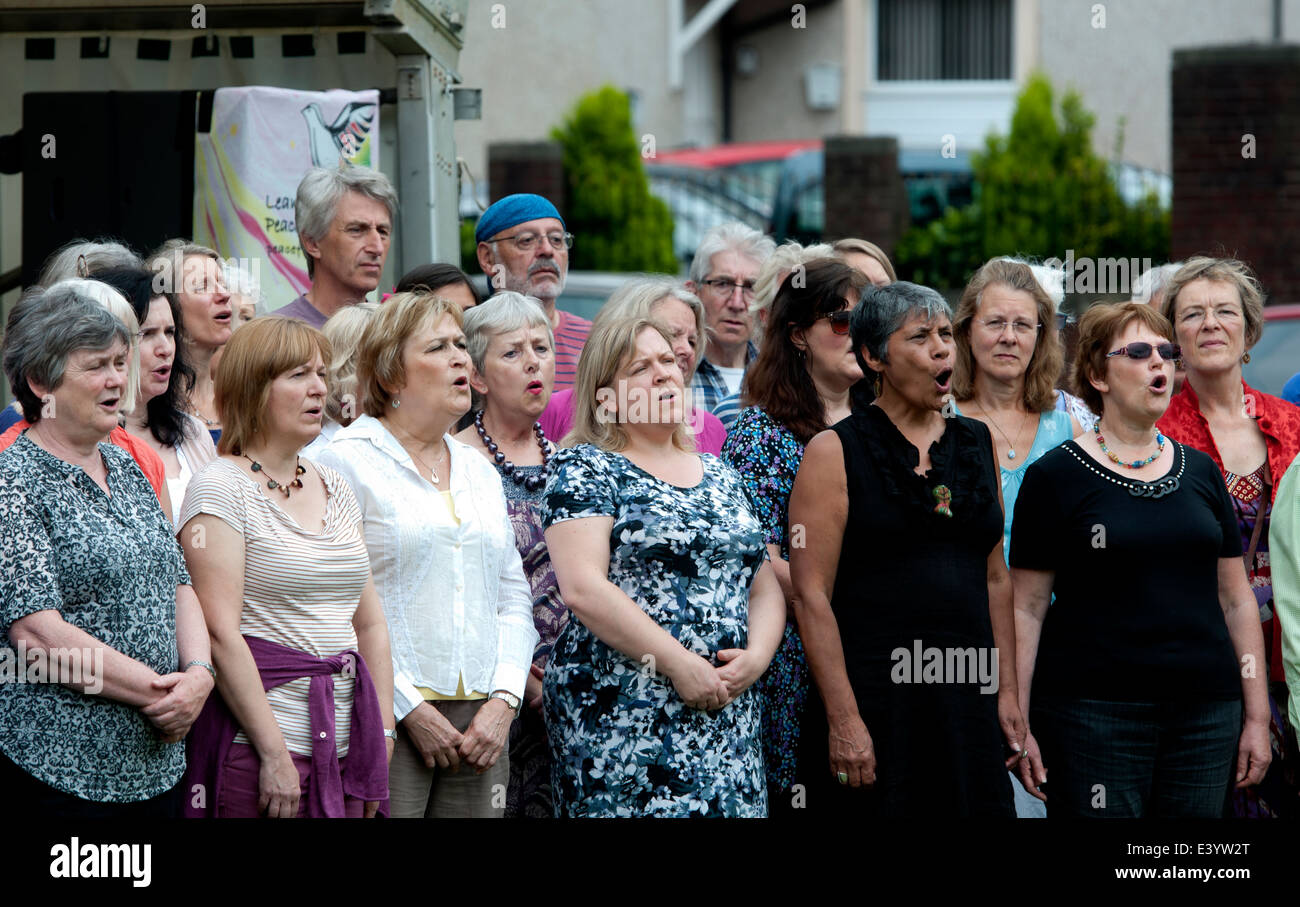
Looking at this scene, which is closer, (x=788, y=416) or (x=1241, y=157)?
(x=788, y=416)

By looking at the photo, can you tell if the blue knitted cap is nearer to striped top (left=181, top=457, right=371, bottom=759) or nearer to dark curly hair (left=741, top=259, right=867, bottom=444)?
dark curly hair (left=741, top=259, right=867, bottom=444)

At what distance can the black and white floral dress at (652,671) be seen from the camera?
13.8 feet

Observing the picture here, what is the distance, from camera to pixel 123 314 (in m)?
4.05

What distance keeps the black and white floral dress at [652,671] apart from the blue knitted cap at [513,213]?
6.41 feet

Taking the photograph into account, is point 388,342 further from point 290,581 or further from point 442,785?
point 442,785

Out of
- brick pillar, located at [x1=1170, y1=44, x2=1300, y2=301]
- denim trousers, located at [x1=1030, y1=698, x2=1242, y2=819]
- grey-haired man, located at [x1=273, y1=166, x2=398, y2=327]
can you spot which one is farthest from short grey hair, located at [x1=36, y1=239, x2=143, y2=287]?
brick pillar, located at [x1=1170, y1=44, x2=1300, y2=301]

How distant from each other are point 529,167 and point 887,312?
34.6 feet

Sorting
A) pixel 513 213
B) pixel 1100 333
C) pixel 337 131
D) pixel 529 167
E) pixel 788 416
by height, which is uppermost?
pixel 529 167

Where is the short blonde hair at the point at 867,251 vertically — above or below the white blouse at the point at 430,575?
above

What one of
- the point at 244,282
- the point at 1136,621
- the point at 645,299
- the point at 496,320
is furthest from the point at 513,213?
the point at 1136,621

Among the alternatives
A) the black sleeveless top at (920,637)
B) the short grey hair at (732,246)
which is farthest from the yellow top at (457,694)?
the short grey hair at (732,246)

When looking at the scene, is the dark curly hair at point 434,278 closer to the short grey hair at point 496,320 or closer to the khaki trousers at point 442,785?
the short grey hair at point 496,320

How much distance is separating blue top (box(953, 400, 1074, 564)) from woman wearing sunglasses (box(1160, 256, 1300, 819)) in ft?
1.06

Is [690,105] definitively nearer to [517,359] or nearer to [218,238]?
[218,238]
